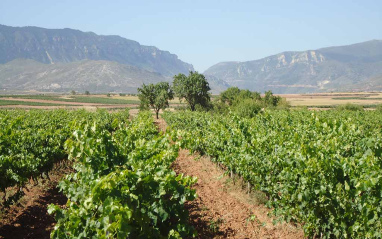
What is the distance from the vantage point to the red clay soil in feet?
28.6

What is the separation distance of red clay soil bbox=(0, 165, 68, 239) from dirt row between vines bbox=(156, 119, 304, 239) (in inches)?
177

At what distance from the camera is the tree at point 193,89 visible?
5700 centimetres

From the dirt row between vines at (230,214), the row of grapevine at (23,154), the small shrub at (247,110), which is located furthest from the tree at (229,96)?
the row of grapevine at (23,154)

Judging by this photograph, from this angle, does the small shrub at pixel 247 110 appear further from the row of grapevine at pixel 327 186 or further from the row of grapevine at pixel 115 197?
the row of grapevine at pixel 115 197

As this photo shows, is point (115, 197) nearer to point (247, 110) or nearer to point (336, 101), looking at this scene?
point (247, 110)

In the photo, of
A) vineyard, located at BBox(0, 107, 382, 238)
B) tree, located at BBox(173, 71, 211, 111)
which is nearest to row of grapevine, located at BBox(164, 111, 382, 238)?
vineyard, located at BBox(0, 107, 382, 238)

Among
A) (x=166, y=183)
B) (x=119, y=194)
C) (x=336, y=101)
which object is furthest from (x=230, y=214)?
(x=336, y=101)

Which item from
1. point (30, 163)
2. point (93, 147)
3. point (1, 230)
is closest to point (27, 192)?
point (30, 163)

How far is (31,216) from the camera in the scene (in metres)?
9.91

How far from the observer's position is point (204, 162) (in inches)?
706

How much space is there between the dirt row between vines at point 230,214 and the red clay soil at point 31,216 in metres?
4.49

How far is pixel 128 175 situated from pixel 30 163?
294 inches

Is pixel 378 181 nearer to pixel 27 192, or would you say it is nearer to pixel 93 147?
pixel 93 147

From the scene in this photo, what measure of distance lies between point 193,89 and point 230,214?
4767 cm
